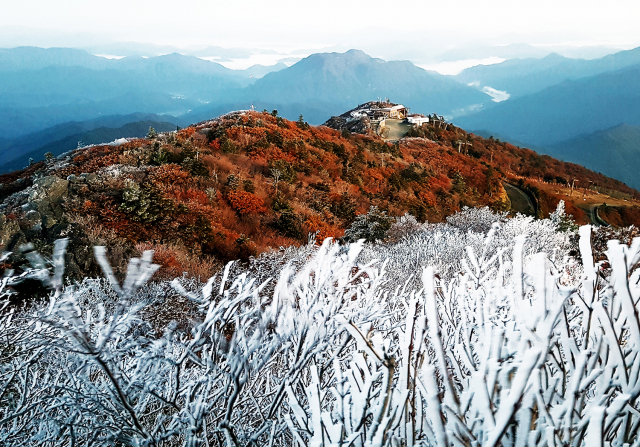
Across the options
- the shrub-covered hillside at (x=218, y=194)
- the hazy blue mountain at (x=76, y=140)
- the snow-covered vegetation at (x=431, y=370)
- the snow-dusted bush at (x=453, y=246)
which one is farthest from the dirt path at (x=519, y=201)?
Result: the hazy blue mountain at (x=76, y=140)

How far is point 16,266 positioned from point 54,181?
4088mm

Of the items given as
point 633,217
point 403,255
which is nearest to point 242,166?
point 403,255

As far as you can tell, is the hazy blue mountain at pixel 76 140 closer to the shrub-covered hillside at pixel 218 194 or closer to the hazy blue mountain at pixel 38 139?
the hazy blue mountain at pixel 38 139

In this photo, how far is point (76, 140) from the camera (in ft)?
375

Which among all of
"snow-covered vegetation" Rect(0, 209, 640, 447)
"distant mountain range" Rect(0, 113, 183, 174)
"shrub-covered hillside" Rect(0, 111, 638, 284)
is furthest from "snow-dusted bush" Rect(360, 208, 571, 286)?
"distant mountain range" Rect(0, 113, 183, 174)

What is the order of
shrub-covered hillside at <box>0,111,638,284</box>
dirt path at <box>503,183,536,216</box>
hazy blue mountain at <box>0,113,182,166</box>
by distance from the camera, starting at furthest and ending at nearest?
hazy blue mountain at <box>0,113,182,166</box> → dirt path at <box>503,183,536,216</box> → shrub-covered hillside at <box>0,111,638,284</box>

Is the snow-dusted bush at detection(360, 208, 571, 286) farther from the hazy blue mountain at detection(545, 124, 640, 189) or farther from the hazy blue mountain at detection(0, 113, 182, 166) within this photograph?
the hazy blue mountain at detection(0, 113, 182, 166)

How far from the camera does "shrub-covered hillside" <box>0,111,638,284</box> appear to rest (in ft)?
32.3

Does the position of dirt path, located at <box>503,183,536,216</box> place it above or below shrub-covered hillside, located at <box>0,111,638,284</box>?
below

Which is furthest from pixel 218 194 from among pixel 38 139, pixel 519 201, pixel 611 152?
pixel 611 152

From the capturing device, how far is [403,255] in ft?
34.8

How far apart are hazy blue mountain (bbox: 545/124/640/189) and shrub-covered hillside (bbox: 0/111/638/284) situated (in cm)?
13802

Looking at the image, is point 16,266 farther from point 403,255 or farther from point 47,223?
point 403,255

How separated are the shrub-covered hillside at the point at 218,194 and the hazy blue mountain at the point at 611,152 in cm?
13802
